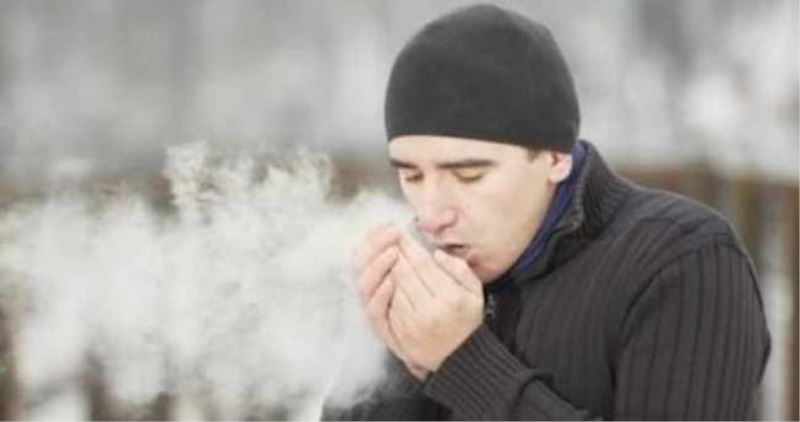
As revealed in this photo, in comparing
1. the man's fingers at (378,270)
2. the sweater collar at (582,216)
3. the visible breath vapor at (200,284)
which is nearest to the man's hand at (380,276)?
the man's fingers at (378,270)

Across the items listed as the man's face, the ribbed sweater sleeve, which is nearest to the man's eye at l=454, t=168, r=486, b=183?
the man's face

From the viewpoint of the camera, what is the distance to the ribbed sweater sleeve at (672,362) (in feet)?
2.31

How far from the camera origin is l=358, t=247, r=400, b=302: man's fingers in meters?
0.72

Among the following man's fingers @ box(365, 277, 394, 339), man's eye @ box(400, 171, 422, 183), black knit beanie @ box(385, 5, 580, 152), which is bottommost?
man's fingers @ box(365, 277, 394, 339)

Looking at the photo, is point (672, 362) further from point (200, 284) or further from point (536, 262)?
point (200, 284)

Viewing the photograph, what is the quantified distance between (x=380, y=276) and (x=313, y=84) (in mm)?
397

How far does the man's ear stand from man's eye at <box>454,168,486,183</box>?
0.17 ft

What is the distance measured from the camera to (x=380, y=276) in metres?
0.72

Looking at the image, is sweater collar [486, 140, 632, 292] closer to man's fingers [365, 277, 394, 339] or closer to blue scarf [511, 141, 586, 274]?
blue scarf [511, 141, 586, 274]

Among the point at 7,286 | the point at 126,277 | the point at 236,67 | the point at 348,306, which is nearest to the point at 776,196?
the point at 348,306

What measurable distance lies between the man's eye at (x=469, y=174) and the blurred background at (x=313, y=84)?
313 mm

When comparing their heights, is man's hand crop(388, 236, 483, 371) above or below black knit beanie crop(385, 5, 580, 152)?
below

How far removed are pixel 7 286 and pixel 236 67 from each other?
32 centimetres

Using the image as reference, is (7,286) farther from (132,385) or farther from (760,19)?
(760,19)
